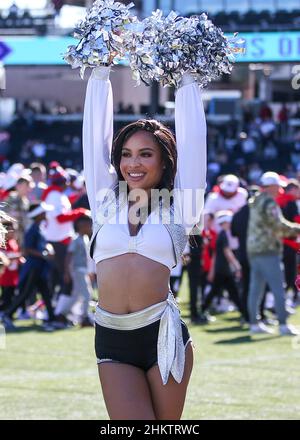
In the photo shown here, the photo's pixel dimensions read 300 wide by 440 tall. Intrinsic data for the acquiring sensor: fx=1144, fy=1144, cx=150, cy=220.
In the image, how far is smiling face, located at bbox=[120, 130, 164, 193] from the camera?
462 cm

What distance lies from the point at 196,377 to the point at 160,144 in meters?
4.59

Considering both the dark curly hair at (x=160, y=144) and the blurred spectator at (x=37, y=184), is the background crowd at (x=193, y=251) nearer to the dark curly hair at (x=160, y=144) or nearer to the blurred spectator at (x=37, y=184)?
the blurred spectator at (x=37, y=184)

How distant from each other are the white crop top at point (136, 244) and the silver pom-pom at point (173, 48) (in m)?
0.67

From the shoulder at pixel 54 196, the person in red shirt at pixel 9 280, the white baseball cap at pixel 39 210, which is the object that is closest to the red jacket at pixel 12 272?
the person in red shirt at pixel 9 280

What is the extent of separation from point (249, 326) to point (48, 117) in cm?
2554

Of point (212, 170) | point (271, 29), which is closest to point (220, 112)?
point (271, 29)

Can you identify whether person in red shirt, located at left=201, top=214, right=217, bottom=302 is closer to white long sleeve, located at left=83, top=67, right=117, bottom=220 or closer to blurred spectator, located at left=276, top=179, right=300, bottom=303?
blurred spectator, located at left=276, top=179, right=300, bottom=303

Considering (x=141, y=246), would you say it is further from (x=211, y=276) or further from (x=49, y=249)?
(x=211, y=276)

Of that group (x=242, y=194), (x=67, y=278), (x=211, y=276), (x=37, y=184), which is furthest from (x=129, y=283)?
(x=37, y=184)

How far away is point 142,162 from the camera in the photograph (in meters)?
4.62

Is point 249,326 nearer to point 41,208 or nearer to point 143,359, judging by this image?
point 41,208

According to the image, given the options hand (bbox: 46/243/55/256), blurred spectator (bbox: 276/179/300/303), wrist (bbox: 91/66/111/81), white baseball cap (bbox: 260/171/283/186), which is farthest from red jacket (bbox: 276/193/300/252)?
wrist (bbox: 91/66/111/81)

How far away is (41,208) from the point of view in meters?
12.3
